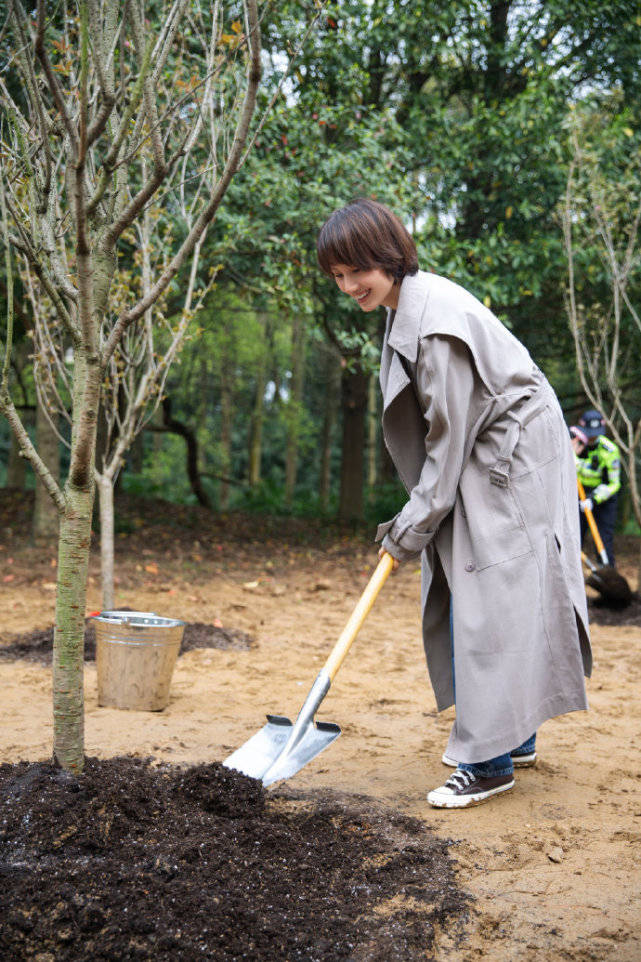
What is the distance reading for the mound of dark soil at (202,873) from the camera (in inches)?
72.9

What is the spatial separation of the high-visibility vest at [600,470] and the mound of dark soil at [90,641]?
134 inches

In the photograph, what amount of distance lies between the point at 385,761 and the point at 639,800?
0.96m

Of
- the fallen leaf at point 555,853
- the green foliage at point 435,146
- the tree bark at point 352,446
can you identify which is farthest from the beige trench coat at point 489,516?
the tree bark at point 352,446

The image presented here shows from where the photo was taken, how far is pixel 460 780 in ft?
9.32

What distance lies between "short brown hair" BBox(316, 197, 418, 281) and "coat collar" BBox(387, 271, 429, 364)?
86mm

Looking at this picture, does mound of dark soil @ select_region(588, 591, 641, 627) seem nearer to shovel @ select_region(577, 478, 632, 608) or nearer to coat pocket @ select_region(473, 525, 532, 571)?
shovel @ select_region(577, 478, 632, 608)

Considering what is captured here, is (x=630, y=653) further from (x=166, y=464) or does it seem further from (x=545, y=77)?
(x=166, y=464)

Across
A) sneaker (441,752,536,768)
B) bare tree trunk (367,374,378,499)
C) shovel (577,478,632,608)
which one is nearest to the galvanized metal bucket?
sneaker (441,752,536,768)

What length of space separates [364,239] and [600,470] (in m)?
5.21

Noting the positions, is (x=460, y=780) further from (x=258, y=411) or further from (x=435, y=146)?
(x=258, y=411)

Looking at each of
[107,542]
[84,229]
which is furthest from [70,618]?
[107,542]

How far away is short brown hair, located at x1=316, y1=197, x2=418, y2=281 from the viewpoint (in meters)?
2.61

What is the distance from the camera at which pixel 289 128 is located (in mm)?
7582

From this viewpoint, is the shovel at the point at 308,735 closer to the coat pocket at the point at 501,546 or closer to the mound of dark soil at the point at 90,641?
the coat pocket at the point at 501,546
